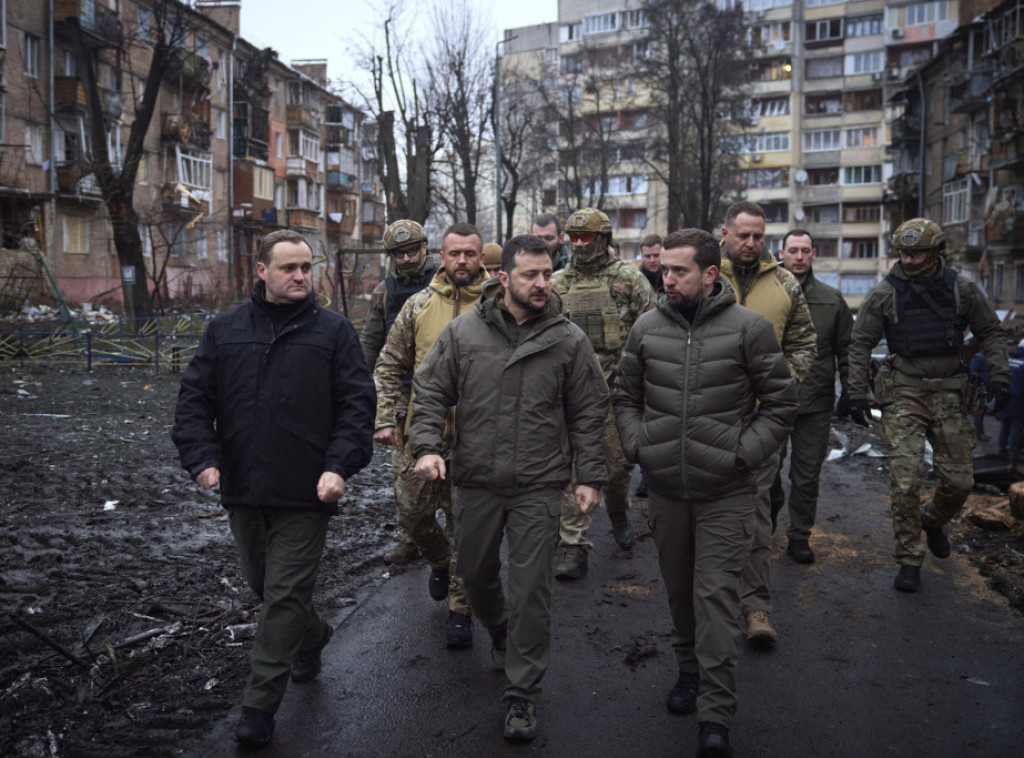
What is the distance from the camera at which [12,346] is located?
2091cm

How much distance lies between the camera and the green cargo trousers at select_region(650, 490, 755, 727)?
13.3 feet

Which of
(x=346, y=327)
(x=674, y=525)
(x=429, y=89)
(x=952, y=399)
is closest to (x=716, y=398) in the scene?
(x=674, y=525)

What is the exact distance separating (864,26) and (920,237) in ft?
231

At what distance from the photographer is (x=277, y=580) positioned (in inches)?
167

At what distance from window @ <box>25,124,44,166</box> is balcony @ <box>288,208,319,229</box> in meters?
23.6

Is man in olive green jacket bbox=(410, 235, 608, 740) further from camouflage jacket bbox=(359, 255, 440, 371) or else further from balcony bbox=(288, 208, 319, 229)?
balcony bbox=(288, 208, 319, 229)

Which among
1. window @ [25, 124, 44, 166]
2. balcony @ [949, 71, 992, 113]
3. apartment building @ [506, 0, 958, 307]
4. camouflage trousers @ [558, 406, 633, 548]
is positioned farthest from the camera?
apartment building @ [506, 0, 958, 307]

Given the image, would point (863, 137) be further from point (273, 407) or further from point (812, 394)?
point (273, 407)

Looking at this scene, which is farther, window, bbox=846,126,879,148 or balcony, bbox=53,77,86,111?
window, bbox=846,126,879,148

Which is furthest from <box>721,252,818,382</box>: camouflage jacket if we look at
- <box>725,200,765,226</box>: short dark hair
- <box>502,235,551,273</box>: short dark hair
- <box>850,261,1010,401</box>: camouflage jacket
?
<box>502,235,551,273</box>: short dark hair

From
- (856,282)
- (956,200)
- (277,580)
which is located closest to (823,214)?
(856,282)

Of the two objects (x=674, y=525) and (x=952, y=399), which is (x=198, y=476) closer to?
(x=674, y=525)

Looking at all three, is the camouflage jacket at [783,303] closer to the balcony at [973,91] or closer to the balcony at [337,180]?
the balcony at [973,91]

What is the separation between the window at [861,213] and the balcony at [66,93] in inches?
2082
